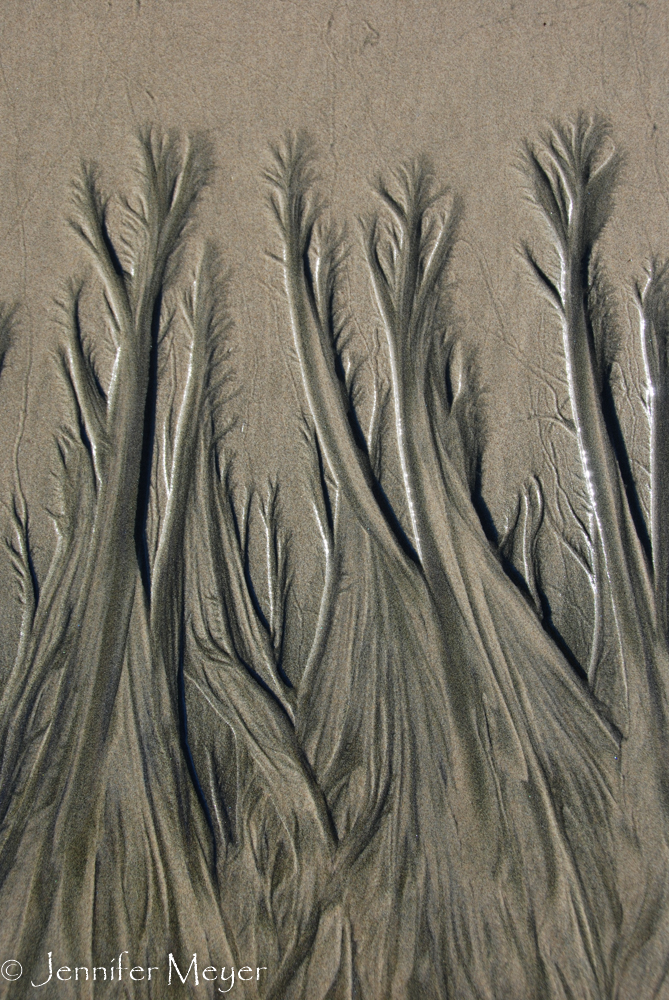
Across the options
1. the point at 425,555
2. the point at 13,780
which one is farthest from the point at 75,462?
the point at 425,555

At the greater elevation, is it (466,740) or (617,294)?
(617,294)

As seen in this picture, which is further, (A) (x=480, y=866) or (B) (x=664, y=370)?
(B) (x=664, y=370)

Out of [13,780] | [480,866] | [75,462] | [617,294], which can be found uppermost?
[617,294]

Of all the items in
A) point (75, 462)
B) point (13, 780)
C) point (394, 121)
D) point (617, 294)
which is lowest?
point (13, 780)

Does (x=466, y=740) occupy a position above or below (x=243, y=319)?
below

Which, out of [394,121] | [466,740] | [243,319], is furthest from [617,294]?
[466,740]

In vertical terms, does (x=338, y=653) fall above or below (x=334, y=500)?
below

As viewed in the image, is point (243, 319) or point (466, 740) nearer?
point (466, 740)

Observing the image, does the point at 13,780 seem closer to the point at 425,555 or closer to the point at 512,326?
the point at 425,555

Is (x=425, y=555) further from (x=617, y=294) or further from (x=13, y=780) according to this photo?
(x=13, y=780)
